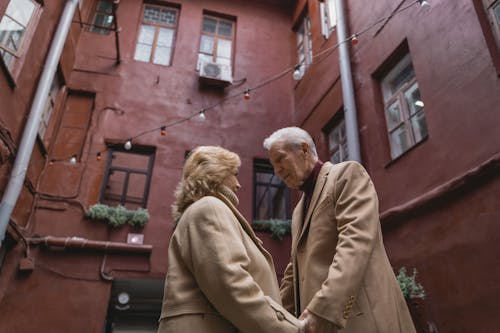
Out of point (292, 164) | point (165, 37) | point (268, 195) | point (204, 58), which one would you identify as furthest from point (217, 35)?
point (292, 164)

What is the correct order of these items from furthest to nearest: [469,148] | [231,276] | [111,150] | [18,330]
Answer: [111,150] → [18,330] → [469,148] → [231,276]

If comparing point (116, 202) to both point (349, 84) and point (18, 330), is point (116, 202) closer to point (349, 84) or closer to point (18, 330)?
point (18, 330)

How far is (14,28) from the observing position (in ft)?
20.0

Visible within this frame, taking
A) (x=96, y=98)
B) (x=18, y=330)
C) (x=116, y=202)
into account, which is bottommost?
(x=18, y=330)

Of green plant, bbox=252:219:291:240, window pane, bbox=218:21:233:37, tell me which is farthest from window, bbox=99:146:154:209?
window pane, bbox=218:21:233:37

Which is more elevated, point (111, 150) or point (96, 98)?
point (96, 98)

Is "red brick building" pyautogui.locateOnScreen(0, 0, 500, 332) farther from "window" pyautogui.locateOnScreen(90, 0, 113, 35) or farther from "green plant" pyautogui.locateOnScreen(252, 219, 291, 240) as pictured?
"green plant" pyautogui.locateOnScreen(252, 219, 291, 240)

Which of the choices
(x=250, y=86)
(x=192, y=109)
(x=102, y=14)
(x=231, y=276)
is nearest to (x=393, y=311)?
(x=231, y=276)

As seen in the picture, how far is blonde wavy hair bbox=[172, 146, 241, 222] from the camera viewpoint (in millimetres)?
1980

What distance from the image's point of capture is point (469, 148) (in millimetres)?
4156

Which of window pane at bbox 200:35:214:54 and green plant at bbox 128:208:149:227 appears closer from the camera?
green plant at bbox 128:208:149:227

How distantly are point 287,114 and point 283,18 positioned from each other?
3396 millimetres

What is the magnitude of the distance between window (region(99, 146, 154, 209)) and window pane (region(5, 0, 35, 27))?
2831 mm

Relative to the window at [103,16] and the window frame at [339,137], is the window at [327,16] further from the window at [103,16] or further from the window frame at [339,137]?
the window at [103,16]
